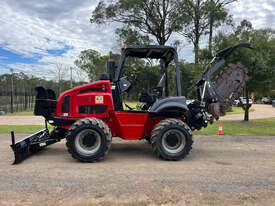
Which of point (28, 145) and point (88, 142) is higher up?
point (88, 142)

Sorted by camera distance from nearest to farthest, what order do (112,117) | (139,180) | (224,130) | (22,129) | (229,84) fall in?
(139,180), (112,117), (229,84), (22,129), (224,130)

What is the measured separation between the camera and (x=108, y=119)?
20.1ft

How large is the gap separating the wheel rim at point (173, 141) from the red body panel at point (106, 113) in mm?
673

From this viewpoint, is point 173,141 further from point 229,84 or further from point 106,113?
point 229,84

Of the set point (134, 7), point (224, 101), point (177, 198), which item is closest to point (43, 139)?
point (177, 198)

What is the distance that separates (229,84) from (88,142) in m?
4.73

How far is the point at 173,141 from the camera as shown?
19.6ft

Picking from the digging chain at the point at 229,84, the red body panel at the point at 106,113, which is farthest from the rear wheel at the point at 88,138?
the digging chain at the point at 229,84

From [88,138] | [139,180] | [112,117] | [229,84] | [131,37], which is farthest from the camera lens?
[131,37]

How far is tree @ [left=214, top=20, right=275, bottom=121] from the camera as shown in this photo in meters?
12.3

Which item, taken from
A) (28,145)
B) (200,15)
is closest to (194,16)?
(200,15)

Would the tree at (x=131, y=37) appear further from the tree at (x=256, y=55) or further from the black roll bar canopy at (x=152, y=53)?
the black roll bar canopy at (x=152, y=53)

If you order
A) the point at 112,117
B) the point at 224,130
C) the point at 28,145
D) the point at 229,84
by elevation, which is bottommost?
the point at 224,130

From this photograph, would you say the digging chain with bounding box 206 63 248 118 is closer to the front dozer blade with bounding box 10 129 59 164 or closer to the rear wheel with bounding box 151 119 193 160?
the rear wheel with bounding box 151 119 193 160
